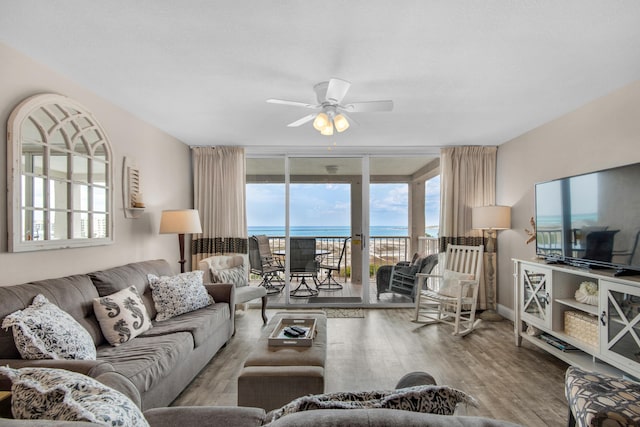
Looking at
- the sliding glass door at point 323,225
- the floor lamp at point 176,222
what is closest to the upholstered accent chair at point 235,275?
the floor lamp at point 176,222

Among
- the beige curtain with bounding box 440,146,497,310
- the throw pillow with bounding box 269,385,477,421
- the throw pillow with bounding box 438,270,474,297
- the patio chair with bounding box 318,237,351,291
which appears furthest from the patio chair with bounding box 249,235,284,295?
the throw pillow with bounding box 269,385,477,421

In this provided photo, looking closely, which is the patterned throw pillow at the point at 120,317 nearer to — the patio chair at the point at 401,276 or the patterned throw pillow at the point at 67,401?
the patterned throw pillow at the point at 67,401

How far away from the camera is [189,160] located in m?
4.80

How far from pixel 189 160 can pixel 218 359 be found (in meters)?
2.95

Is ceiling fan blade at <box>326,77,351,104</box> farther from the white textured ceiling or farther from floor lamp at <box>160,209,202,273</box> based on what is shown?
floor lamp at <box>160,209,202,273</box>

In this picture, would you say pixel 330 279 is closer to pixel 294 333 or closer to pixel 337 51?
pixel 294 333

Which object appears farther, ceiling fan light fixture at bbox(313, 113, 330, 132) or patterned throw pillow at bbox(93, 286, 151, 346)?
ceiling fan light fixture at bbox(313, 113, 330, 132)

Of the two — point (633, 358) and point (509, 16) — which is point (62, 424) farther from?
point (633, 358)

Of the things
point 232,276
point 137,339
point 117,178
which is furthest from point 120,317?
point 232,276

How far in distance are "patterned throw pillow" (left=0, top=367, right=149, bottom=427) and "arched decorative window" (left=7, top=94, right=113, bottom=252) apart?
1540 millimetres

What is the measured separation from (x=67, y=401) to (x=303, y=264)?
405cm

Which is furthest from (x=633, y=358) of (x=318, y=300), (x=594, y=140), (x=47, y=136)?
(x=47, y=136)

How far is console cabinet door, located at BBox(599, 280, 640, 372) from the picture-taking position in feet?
6.89

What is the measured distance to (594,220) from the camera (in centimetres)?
261
